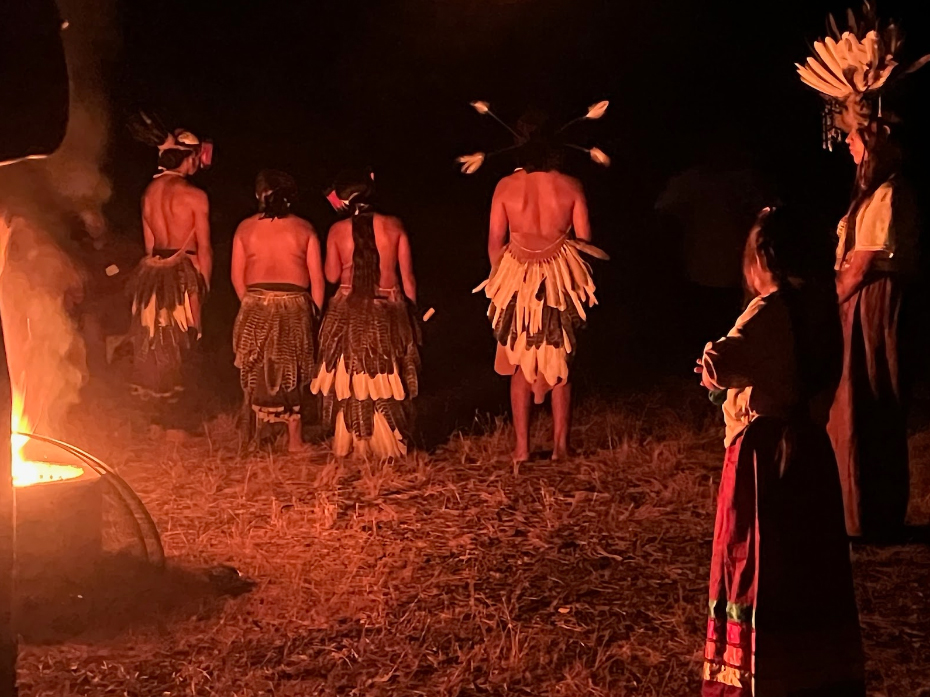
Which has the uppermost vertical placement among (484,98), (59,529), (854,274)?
(484,98)

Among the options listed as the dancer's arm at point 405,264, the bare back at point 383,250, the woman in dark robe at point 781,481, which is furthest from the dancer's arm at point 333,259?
the woman in dark robe at point 781,481

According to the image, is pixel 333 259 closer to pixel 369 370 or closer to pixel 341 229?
pixel 341 229

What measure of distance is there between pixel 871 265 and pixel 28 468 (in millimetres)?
3339

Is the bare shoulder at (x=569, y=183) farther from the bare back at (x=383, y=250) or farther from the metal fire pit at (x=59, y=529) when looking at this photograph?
the metal fire pit at (x=59, y=529)

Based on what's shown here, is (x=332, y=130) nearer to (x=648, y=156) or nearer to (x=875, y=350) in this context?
(x=648, y=156)

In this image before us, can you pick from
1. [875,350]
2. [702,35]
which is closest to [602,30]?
[702,35]

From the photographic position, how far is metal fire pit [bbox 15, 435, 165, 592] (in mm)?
3781

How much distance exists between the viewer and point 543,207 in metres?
5.57

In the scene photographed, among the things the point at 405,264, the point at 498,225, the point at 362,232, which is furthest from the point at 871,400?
the point at 362,232

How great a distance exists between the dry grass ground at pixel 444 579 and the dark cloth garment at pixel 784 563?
659 millimetres

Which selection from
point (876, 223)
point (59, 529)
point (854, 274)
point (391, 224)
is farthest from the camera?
point (391, 224)

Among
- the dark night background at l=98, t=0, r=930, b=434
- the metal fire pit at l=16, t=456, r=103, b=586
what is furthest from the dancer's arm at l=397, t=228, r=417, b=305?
the dark night background at l=98, t=0, r=930, b=434

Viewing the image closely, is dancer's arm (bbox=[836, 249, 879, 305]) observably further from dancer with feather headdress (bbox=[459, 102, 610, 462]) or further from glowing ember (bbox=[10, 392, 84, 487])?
glowing ember (bbox=[10, 392, 84, 487])

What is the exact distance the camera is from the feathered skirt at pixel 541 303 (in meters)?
5.60
